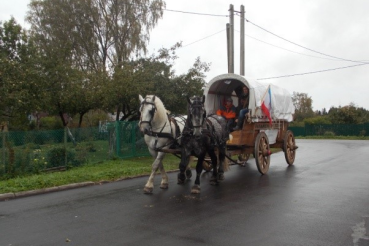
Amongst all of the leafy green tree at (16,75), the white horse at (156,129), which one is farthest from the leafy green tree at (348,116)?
the white horse at (156,129)

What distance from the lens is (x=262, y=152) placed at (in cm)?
1074

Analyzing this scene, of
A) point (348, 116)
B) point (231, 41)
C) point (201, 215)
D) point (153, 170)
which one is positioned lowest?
point (201, 215)

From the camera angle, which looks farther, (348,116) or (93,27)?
(348,116)

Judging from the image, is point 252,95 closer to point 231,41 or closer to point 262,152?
point 262,152

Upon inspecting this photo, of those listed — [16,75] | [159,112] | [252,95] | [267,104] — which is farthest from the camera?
[16,75]

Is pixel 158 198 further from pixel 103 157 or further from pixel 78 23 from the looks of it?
pixel 78 23

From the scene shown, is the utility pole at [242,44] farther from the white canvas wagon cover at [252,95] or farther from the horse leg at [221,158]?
the horse leg at [221,158]

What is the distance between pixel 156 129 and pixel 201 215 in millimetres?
2661

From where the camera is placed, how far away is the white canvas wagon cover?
34.1 ft

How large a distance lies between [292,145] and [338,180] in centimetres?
377

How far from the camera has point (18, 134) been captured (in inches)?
438

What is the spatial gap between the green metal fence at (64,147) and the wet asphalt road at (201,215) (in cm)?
288

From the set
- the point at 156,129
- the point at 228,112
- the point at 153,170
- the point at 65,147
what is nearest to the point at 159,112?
the point at 156,129

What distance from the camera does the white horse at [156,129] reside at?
25.5 ft
